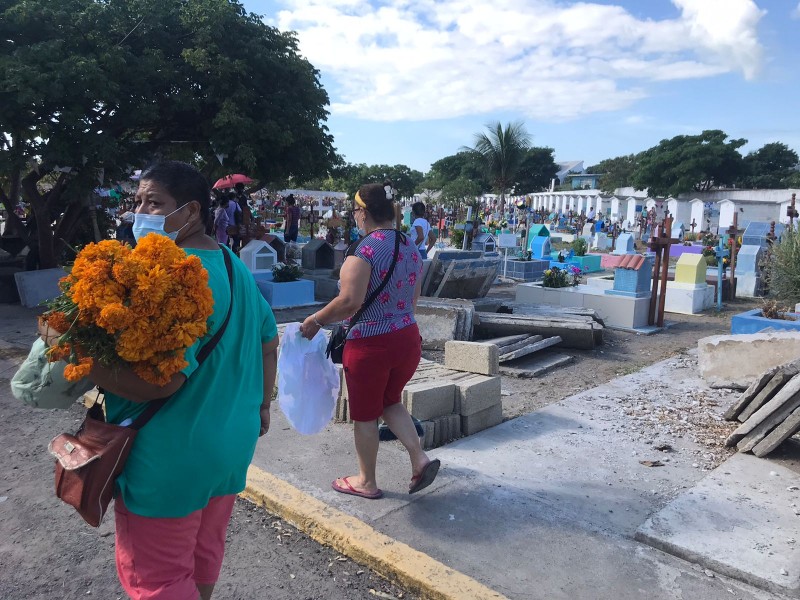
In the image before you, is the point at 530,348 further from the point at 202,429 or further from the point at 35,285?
the point at 35,285

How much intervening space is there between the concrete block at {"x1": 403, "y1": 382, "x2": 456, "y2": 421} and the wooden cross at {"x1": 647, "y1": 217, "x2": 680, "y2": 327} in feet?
18.2

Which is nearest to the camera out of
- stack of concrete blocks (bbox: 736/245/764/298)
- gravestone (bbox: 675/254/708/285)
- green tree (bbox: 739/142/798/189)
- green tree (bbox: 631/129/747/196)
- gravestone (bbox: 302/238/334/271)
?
gravestone (bbox: 675/254/708/285)

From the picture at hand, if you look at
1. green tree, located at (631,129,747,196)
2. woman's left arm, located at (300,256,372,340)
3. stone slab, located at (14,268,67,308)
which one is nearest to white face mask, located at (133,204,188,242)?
woman's left arm, located at (300,256,372,340)

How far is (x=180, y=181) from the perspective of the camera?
1.91 m

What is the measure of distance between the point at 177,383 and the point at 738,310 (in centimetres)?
1138

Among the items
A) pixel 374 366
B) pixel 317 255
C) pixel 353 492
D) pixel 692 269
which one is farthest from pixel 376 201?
pixel 317 255

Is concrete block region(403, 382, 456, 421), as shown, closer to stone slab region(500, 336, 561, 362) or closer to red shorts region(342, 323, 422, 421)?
red shorts region(342, 323, 422, 421)

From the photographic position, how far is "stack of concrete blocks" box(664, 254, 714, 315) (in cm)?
1063

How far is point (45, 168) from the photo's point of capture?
9250mm

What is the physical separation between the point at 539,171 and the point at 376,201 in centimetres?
7015

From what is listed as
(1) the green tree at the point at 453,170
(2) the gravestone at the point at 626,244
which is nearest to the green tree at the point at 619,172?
(1) the green tree at the point at 453,170

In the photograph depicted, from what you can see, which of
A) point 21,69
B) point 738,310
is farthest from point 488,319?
point 21,69

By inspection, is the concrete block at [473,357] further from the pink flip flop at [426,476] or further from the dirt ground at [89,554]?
the dirt ground at [89,554]

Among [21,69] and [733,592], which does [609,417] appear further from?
[21,69]
